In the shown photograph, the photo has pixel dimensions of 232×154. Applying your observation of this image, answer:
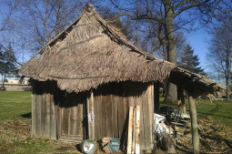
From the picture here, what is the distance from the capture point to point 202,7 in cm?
1310

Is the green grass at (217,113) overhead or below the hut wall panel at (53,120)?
below

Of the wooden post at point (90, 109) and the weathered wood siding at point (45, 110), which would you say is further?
the weathered wood siding at point (45, 110)

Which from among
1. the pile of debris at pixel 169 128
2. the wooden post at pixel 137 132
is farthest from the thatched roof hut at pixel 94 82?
the pile of debris at pixel 169 128

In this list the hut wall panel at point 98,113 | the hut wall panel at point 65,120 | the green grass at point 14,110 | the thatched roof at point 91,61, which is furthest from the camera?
the green grass at point 14,110

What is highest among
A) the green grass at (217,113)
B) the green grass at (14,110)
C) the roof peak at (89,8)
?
the roof peak at (89,8)

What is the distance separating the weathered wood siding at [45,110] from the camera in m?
6.67

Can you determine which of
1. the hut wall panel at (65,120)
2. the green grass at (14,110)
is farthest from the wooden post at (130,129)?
the green grass at (14,110)

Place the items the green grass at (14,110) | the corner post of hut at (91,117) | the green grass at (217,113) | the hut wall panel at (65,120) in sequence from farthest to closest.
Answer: the green grass at (14,110) → the green grass at (217,113) → the hut wall panel at (65,120) → the corner post of hut at (91,117)

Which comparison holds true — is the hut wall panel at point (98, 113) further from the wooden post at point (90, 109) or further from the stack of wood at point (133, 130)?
the stack of wood at point (133, 130)

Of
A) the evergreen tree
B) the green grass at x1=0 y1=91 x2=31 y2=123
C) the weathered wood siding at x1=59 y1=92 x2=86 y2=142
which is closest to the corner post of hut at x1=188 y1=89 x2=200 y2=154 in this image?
the weathered wood siding at x1=59 y1=92 x2=86 y2=142

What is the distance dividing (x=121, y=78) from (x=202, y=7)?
10.9 m

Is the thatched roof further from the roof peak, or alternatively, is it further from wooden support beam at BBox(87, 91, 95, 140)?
wooden support beam at BBox(87, 91, 95, 140)

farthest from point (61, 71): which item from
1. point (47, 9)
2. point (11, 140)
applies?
point (47, 9)

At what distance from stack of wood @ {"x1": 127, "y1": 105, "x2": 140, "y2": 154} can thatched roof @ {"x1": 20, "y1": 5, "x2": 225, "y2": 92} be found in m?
1.05
